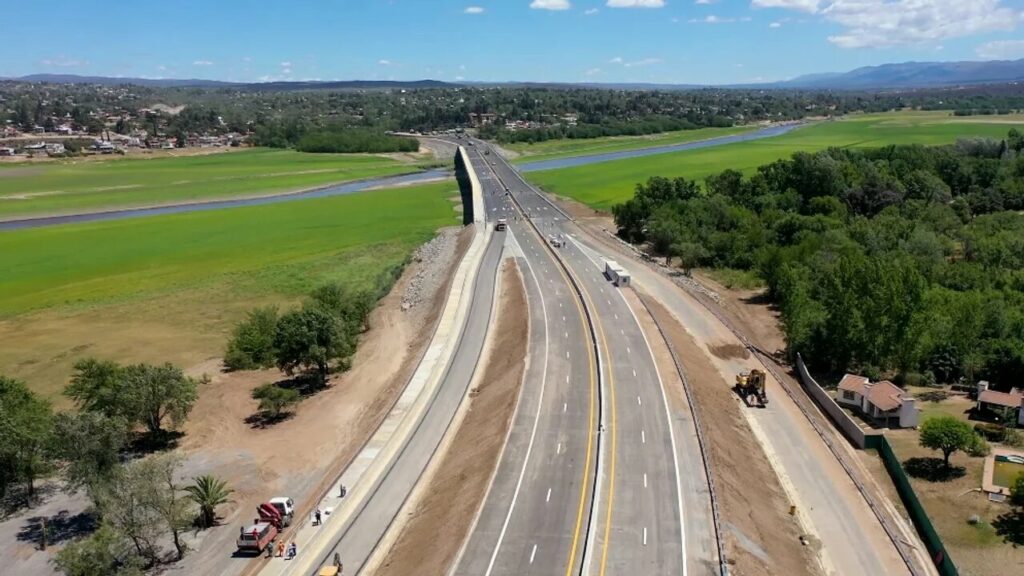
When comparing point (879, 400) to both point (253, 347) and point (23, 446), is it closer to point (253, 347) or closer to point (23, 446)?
point (253, 347)

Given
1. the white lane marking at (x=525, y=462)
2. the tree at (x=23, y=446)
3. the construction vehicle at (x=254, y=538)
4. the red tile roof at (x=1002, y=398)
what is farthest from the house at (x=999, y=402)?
the tree at (x=23, y=446)

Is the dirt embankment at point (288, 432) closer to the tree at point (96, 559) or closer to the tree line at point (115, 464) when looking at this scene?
the tree line at point (115, 464)

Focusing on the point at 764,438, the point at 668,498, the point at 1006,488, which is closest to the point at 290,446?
the point at 668,498

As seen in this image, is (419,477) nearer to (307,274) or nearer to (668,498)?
(668,498)

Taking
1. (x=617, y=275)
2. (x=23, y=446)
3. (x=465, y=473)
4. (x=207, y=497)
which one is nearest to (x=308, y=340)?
(x=207, y=497)

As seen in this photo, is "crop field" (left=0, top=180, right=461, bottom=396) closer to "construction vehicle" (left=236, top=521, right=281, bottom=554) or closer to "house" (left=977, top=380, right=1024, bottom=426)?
"construction vehicle" (left=236, top=521, right=281, bottom=554)

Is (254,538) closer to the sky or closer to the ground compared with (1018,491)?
closer to the ground
